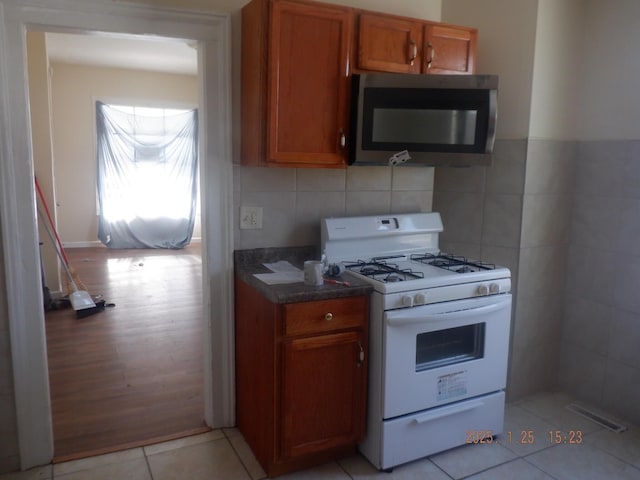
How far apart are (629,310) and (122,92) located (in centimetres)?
678

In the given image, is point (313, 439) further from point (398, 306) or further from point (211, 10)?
point (211, 10)

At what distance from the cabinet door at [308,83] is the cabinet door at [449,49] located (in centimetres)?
44

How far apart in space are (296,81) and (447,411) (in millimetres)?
1576

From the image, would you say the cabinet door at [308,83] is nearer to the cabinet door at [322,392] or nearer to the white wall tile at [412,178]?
the white wall tile at [412,178]

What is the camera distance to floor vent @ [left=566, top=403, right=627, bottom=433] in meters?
2.58

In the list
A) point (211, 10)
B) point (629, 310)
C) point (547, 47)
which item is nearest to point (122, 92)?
point (211, 10)

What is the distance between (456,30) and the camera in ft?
7.97

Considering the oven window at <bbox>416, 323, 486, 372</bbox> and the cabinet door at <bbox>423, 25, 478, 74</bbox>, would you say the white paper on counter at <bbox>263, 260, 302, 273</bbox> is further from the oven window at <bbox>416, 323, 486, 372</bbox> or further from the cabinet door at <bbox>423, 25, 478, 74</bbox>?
the cabinet door at <bbox>423, 25, 478, 74</bbox>

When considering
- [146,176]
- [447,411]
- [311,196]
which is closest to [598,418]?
[447,411]

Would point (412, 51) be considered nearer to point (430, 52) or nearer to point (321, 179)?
point (430, 52)

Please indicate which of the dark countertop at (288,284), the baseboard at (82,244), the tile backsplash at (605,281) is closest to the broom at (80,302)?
the dark countertop at (288,284)

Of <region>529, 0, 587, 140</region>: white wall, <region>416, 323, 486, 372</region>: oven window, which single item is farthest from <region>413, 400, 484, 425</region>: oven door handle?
<region>529, 0, 587, 140</region>: white wall

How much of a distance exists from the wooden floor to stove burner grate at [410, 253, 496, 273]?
1397 millimetres

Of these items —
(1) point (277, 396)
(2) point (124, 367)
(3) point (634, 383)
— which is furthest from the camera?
(2) point (124, 367)
